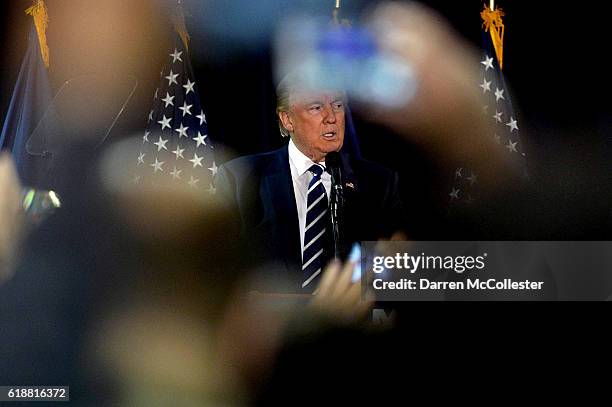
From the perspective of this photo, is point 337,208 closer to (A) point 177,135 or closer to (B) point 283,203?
(B) point 283,203

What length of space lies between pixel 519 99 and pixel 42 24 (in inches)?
76.0

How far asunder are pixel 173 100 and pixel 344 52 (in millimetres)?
703

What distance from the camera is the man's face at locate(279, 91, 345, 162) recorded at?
2.36 m

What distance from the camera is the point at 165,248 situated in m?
2.40

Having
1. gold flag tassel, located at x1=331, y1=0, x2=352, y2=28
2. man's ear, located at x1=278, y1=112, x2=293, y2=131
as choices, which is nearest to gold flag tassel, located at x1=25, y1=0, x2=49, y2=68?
man's ear, located at x1=278, y1=112, x2=293, y2=131

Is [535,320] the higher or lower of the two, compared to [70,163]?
lower

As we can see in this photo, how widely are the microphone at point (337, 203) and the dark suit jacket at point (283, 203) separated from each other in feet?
0.09

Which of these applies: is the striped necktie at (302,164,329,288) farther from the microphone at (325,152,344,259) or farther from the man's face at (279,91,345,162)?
the man's face at (279,91,345,162)

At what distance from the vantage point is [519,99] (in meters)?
2.42

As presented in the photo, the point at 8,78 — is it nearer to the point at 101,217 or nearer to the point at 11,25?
the point at 11,25

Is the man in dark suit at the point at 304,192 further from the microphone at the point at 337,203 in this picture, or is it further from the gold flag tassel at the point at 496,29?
the gold flag tassel at the point at 496,29

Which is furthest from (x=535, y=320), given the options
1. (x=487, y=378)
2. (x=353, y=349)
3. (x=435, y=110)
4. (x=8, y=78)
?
Answer: (x=8, y=78)

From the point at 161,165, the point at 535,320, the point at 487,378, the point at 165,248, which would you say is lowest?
the point at 487,378

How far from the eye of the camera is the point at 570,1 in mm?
2432
